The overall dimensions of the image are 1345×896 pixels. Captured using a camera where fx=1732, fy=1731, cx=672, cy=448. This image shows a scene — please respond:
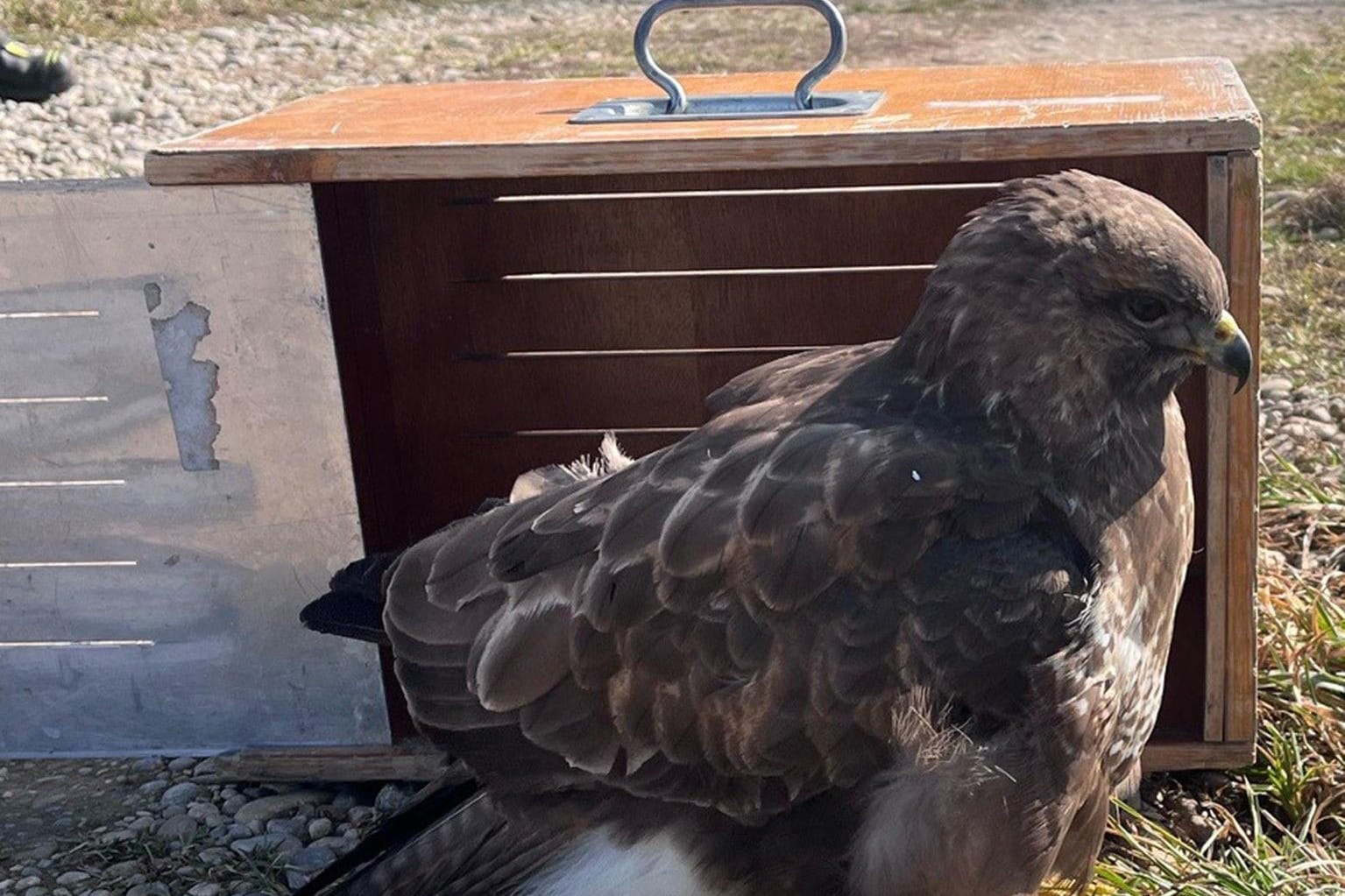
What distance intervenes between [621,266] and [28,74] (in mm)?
6595

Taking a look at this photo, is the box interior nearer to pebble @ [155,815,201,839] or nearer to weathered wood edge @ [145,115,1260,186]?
weathered wood edge @ [145,115,1260,186]

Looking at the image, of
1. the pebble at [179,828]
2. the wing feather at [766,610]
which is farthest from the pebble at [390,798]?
the wing feather at [766,610]

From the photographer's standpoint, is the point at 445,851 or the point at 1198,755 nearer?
the point at 445,851

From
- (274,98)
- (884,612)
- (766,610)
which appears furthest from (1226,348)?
(274,98)

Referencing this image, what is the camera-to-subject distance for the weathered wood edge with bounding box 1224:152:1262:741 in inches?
131

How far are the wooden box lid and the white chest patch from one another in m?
1.30

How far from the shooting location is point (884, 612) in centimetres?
280

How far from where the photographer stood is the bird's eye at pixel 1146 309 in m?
2.90

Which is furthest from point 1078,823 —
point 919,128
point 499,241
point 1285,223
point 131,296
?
point 1285,223

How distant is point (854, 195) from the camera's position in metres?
4.04

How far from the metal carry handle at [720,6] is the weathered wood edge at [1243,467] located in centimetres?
85

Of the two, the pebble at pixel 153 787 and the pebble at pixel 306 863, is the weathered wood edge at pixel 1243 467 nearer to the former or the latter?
the pebble at pixel 306 863

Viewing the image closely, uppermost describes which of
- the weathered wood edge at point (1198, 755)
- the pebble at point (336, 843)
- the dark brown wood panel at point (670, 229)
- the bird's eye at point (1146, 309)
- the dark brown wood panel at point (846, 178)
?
the dark brown wood panel at point (846, 178)

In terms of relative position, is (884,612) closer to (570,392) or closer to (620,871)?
(620,871)
